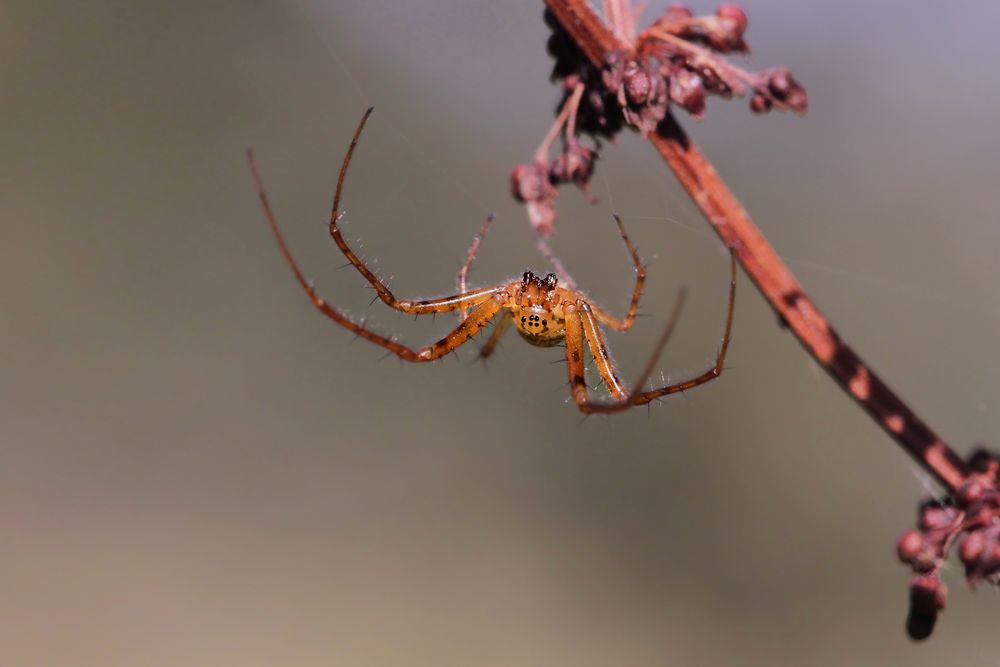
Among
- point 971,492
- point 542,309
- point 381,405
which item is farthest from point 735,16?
point 381,405

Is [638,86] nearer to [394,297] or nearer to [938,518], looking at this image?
[938,518]

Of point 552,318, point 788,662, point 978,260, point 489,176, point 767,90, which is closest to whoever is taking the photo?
point 767,90

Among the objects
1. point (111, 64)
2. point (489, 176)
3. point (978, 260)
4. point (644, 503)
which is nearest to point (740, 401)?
point (644, 503)

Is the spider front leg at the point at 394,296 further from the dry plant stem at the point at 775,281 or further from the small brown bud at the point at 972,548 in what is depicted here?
the small brown bud at the point at 972,548

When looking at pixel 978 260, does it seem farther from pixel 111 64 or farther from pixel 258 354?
pixel 111 64

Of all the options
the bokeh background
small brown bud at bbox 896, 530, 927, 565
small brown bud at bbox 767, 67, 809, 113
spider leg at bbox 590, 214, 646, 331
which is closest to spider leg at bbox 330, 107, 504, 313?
A: spider leg at bbox 590, 214, 646, 331

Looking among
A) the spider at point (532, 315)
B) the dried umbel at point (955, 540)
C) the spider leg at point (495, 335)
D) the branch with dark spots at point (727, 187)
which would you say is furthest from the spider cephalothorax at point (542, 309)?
the dried umbel at point (955, 540)
